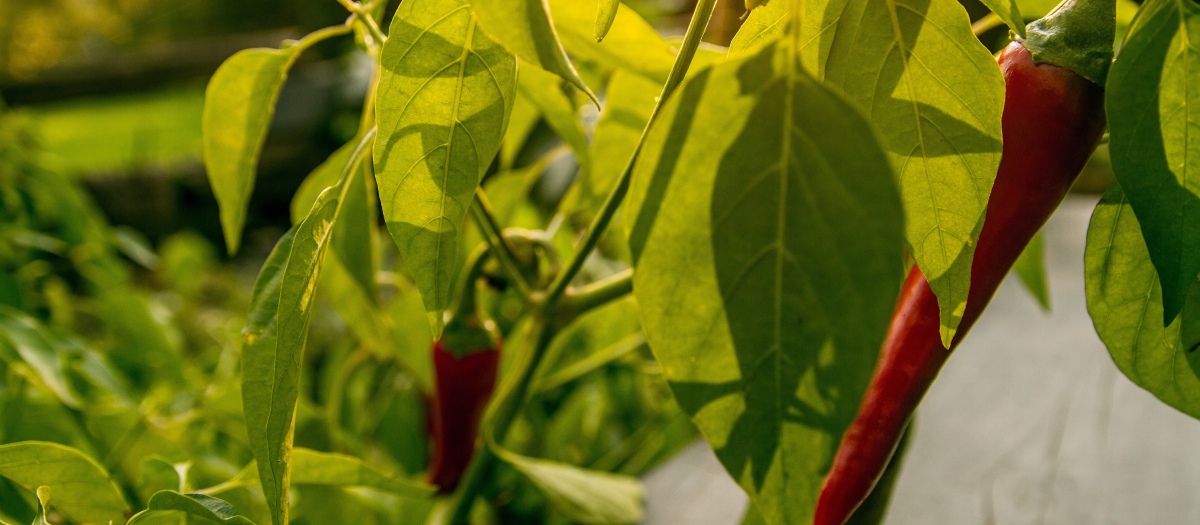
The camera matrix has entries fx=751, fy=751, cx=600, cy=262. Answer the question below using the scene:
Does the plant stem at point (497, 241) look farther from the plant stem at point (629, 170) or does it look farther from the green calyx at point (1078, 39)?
the green calyx at point (1078, 39)

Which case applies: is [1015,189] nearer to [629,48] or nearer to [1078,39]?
[1078,39]

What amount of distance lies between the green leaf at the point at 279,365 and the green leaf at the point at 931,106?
157 mm

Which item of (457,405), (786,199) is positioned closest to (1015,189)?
(786,199)

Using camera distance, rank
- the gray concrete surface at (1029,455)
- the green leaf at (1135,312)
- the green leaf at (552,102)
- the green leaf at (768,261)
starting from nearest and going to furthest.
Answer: the green leaf at (768,261) → the green leaf at (1135,312) → the green leaf at (552,102) → the gray concrete surface at (1029,455)

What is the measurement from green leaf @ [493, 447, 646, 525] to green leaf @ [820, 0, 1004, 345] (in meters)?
0.24

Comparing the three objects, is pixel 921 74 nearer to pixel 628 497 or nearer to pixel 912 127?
pixel 912 127

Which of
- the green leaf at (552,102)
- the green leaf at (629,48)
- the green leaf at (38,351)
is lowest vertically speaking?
the green leaf at (38,351)

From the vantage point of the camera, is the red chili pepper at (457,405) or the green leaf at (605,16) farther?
the red chili pepper at (457,405)

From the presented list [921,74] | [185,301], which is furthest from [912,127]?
[185,301]

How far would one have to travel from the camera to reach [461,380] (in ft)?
1.65

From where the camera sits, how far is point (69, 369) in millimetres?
453

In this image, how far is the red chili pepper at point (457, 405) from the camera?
50 cm

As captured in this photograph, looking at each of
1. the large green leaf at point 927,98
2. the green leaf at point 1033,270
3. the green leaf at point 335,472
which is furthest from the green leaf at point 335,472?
the green leaf at point 1033,270

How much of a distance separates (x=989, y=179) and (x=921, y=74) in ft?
0.11
